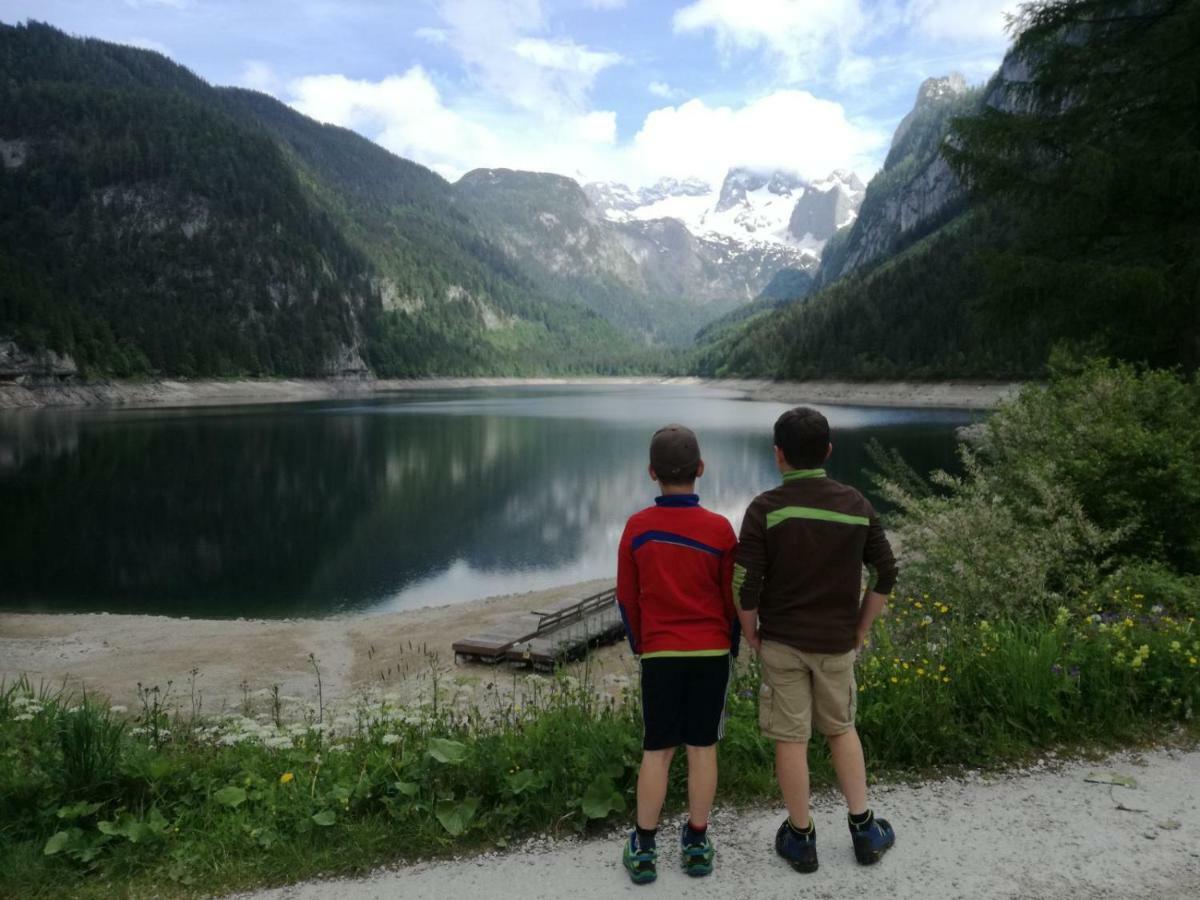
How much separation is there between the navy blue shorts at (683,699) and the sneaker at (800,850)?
1.88 ft

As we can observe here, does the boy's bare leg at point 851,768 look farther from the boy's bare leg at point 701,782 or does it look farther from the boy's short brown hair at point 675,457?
the boy's short brown hair at point 675,457

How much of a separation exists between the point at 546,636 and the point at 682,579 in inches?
417

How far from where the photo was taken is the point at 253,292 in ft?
568

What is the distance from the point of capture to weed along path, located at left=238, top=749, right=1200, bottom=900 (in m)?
3.36

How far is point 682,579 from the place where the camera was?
3607 mm

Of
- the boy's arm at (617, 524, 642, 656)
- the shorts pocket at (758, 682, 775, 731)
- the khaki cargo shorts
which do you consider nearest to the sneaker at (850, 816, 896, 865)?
the khaki cargo shorts

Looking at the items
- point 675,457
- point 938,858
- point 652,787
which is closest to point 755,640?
point 652,787

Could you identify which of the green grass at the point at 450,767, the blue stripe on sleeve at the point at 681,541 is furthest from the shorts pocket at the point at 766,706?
the green grass at the point at 450,767

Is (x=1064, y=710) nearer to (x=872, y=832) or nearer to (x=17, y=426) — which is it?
(x=872, y=832)

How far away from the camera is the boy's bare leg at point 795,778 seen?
3.57 m

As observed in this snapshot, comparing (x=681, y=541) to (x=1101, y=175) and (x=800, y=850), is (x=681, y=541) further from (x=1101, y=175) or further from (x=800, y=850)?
(x=1101, y=175)

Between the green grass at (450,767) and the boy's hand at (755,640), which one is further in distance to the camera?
the green grass at (450,767)

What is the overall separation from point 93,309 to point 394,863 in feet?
527

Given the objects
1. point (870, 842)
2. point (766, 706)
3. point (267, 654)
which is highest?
point (766, 706)
